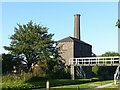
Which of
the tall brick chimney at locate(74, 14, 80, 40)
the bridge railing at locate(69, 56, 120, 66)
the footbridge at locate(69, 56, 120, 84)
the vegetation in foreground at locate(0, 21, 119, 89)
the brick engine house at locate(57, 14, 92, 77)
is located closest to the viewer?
the vegetation in foreground at locate(0, 21, 119, 89)

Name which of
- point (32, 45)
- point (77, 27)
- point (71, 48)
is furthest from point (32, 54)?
point (77, 27)

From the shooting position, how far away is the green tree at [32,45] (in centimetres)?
4791

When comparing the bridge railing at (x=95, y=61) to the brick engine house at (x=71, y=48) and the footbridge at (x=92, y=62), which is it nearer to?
the footbridge at (x=92, y=62)

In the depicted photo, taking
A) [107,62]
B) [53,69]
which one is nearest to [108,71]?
[107,62]

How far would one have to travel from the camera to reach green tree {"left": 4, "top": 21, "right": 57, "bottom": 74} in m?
47.9

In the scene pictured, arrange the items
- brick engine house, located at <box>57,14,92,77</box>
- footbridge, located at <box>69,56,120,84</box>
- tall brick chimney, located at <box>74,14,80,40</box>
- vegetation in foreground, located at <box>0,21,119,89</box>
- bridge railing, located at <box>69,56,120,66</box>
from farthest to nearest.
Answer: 1. tall brick chimney, located at <box>74,14,80,40</box>
2. brick engine house, located at <box>57,14,92,77</box>
3. footbridge, located at <box>69,56,120,84</box>
4. bridge railing, located at <box>69,56,120,66</box>
5. vegetation in foreground, located at <box>0,21,119,89</box>

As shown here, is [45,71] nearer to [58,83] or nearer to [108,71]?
[58,83]

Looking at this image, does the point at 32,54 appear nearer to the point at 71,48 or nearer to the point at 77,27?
the point at 71,48

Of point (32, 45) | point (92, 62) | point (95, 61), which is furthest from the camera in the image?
point (92, 62)

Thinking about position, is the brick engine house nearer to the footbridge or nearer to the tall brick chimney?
the footbridge

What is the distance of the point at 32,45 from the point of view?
48.4 metres

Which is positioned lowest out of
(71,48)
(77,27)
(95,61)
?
(95,61)

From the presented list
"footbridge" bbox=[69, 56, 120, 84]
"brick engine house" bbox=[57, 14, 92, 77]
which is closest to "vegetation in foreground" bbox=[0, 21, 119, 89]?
"footbridge" bbox=[69, 56, 120, 84]

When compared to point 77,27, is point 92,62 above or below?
below
